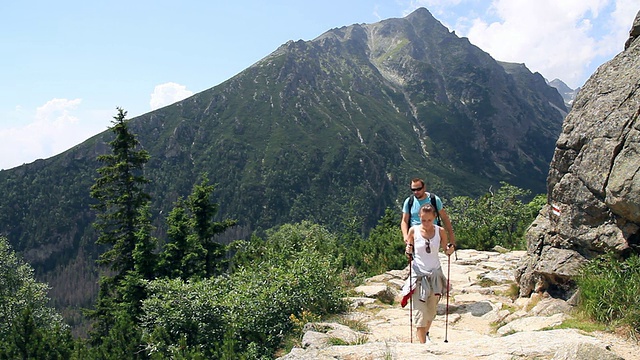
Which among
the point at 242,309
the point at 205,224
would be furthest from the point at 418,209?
the point at 205,224

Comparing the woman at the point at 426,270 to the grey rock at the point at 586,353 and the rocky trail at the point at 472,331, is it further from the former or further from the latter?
the grey rock at the point at 586,353

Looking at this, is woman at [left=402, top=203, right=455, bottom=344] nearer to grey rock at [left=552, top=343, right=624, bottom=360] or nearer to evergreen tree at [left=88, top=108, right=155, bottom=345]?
grey rock at [left=552, top=343, right=624, bottom=360]

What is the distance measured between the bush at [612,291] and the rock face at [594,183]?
0.54 m

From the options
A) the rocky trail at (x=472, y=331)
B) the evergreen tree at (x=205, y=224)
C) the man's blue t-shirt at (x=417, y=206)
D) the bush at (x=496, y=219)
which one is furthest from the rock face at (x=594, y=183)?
the evergreen tree at (x=205, y=224)

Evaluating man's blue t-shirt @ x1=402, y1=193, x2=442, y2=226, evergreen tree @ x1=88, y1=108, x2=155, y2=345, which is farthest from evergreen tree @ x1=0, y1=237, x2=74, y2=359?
man's blue t-shirt @ x1=402, y1=193, x2=442, y2=226

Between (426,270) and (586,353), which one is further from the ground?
(426,270)

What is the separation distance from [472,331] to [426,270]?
3324 millimetres

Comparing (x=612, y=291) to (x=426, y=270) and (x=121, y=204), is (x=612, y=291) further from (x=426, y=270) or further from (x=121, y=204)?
(x=121, y=204)

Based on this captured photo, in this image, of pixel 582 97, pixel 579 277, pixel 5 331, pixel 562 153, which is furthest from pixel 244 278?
pixel 5 331

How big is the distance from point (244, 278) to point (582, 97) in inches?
415

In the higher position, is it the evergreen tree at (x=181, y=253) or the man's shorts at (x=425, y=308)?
the man's shorts at (x=425, y=308)

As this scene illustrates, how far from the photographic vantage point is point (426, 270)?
720 centimetres

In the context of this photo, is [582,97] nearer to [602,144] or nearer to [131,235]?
[602,144]

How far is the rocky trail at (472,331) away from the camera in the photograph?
583 centimetres
